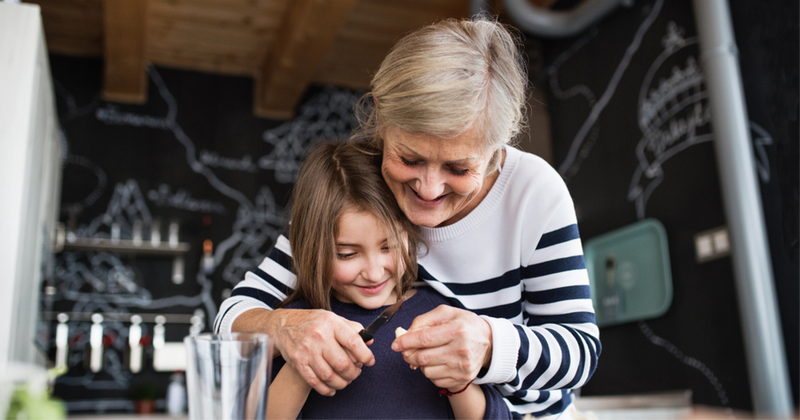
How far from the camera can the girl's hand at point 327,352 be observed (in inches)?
26.7

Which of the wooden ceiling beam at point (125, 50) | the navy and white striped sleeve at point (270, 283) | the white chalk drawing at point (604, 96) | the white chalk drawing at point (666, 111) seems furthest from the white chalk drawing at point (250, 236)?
the navy and white striped sleeve at point (270, 283)

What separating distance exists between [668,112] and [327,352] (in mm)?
2151

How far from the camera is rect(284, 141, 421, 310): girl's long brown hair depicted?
910 mm

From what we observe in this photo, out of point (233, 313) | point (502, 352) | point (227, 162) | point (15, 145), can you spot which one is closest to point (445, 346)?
point (502, 352)

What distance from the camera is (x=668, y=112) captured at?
246 centimetres

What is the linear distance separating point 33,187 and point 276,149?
2.03 metres

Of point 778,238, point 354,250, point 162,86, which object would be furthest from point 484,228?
point 162,86

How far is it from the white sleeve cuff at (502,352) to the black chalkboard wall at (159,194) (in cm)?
327

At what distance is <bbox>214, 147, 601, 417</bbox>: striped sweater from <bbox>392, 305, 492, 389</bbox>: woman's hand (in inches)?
7.8

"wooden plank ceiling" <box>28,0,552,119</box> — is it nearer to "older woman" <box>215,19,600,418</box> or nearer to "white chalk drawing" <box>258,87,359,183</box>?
"white chalk drawing" <box>258,87,359,183</box>

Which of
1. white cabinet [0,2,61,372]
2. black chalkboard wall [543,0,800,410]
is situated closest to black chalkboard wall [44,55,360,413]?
white cabinet [0,2,61,372]

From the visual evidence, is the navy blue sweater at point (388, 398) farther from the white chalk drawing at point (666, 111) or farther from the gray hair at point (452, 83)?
the white chalk drawing at point (666, 111)

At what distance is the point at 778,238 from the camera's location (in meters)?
1.96

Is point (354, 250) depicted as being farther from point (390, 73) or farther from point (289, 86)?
point (289, 86)
